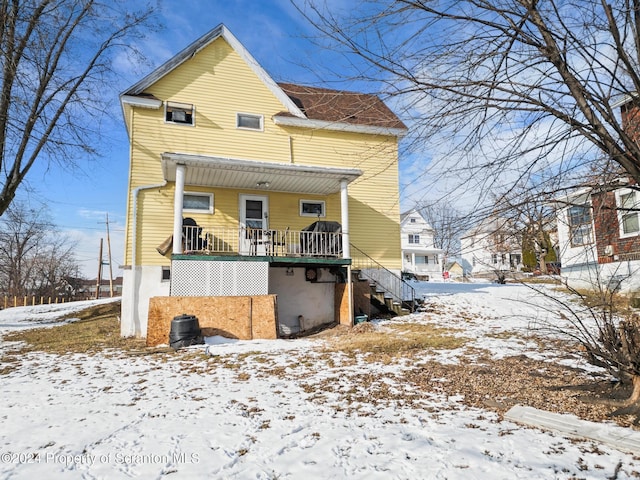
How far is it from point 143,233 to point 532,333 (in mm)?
10540

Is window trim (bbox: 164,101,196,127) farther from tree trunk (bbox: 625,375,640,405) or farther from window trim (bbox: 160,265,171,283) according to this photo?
tree trunk (bbox: 625,375,640,405)

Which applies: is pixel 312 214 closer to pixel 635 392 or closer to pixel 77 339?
pixel 77 339

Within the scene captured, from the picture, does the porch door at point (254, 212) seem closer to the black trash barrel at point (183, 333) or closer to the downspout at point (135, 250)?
the downspout at point (135, 250)

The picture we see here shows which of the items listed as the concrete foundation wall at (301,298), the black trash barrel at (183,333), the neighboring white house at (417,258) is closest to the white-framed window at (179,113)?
the concrete foundation wall at (301,298)

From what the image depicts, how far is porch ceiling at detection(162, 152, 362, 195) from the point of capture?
10.2m

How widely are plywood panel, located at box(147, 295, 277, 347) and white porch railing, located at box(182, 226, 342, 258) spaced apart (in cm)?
167

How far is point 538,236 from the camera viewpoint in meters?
3.95

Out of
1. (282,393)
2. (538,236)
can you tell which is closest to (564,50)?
(538,236)

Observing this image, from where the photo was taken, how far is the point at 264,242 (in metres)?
10.8

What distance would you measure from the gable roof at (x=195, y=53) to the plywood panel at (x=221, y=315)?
6.74 meters

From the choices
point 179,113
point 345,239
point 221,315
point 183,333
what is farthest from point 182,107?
point 183,333

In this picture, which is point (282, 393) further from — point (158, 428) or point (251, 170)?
point (251, 170)

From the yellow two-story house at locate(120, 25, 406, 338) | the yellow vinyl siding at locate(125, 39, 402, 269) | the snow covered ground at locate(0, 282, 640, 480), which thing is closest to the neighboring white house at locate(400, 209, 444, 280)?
the yellow vinyl siding at locate(125, 39, 402, 269)

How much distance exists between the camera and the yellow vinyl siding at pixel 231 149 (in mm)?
11750
